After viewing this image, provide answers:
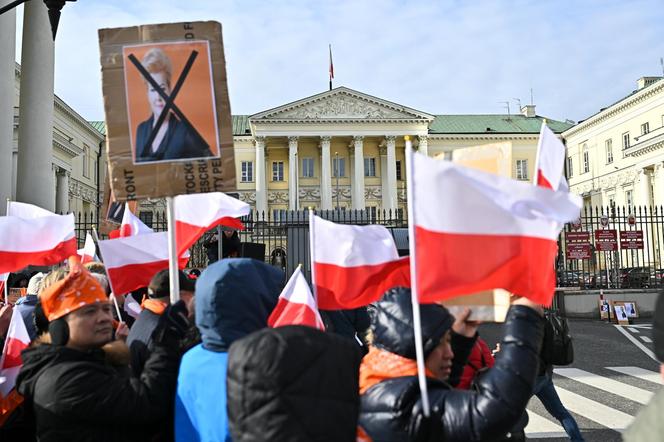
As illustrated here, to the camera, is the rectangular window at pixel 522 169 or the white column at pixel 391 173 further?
the rectangular window at pixel 522 169

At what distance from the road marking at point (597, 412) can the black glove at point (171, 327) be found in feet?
16.4

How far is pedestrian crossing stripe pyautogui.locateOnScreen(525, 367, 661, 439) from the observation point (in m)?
5.86

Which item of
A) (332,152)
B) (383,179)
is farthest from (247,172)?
(383,179)

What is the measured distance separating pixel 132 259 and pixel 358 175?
173ft

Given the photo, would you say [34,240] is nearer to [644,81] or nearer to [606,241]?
[606,241]

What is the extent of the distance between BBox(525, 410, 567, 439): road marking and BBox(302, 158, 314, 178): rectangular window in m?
53.7

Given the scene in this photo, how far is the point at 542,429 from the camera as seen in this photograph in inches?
231

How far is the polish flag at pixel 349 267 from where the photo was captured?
12.5 feet

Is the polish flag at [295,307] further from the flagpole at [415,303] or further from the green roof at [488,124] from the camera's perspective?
the green roof at [488,124]

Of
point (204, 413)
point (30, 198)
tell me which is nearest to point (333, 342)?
point (204, 413)

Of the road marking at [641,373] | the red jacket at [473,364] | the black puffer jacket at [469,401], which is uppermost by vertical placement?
the black puffer jacket at [469,401]

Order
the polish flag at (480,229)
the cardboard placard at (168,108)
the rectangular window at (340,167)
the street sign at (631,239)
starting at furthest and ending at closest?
the rectangular window at (340,167) → the street sign at (631,239) → the cardboard placard at (168,108) → the polish flag at (480,229)

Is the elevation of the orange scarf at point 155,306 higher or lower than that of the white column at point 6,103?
lower

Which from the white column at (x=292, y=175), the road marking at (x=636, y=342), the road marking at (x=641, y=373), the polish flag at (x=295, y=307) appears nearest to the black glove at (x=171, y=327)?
the polish flag at (x=295, y=307)
